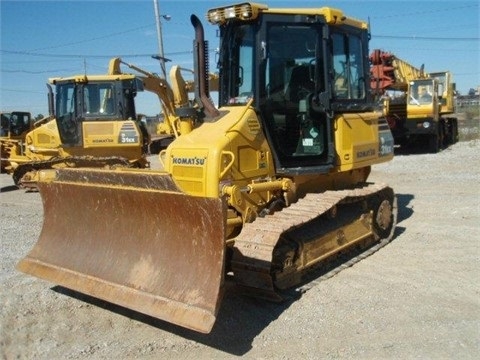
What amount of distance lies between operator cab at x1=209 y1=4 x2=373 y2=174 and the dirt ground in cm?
149

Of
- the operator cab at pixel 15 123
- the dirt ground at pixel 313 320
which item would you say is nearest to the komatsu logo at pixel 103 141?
the dirt ground at pixel 313 320

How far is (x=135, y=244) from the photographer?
4.79 meters

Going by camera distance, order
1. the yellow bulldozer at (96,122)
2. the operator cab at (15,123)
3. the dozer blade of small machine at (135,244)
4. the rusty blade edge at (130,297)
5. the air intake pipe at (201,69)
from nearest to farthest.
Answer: the rusty blade edge at (130,297) < the dozer blade of small machine at (135,244) < the air intake pipe at (201,69) < the yellow bulldozer at (96,122) < the operator cab at (15,123)

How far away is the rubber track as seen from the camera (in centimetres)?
448

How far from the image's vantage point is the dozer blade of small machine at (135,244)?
4.11 metres

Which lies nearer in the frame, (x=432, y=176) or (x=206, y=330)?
(x=206, y=330)

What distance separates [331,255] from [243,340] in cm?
182

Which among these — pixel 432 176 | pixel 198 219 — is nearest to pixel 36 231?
pixel 198 219

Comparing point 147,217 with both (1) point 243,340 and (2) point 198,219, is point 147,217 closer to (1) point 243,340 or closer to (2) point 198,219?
(2) point 198,219

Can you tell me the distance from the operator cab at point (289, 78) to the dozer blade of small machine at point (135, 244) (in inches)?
63.4

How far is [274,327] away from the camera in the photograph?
4.32 metres

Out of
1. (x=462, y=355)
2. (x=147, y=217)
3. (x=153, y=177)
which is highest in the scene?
(x=153, y=177)

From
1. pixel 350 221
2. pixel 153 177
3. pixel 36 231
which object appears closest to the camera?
pixel 153 177

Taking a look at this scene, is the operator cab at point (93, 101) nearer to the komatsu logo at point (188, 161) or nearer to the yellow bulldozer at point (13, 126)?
the yellow bulldozer at point (13, 126)
